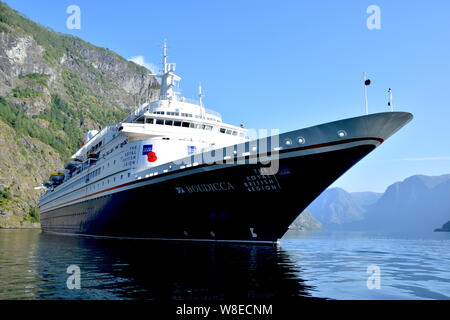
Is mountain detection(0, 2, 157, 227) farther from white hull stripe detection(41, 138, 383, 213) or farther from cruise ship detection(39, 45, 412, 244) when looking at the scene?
white hull stripe detection(41, 138, 383, 213)

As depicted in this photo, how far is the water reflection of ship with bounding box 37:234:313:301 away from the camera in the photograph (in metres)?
8.76

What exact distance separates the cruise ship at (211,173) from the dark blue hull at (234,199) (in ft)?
0.17

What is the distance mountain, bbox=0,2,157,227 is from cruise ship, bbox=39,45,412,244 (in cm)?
8474

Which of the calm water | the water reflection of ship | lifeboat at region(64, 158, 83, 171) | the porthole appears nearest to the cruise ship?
the porthole

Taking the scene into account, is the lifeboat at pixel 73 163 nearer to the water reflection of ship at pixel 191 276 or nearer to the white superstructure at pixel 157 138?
the white superstructure at pixel 157 138

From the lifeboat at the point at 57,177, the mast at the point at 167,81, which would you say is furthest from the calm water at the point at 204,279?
the lifeboat at the point at 57,177

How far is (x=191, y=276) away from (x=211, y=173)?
8557 millimetres

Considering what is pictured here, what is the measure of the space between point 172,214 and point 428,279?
13.6 meters

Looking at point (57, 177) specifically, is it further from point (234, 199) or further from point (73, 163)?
point (234, 199)

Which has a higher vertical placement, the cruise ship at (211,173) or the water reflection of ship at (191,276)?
the cruise ship at (211,173)

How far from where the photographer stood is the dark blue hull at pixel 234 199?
1731 centimetres

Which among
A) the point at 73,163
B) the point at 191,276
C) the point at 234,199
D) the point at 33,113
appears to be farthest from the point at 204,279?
the point at 33,113

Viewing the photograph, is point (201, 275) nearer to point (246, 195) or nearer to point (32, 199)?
point (246, 195)
